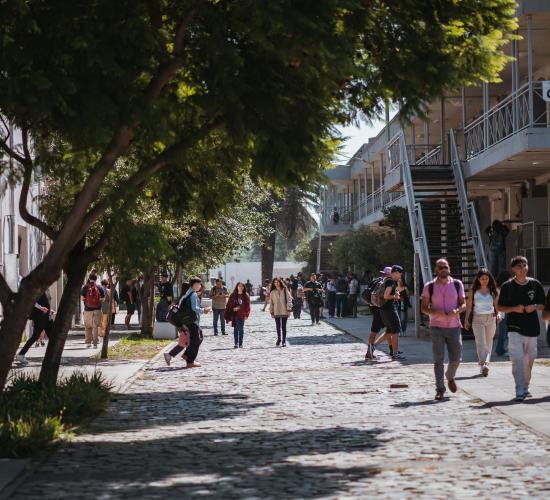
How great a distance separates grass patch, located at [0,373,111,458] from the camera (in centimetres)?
955

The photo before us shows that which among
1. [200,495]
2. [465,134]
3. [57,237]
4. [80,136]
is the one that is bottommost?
[200,495]

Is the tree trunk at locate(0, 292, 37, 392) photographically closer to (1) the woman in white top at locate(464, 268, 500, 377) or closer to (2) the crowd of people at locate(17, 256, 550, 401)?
(2) the crowd of people at locate(17, 256, 550, 401)

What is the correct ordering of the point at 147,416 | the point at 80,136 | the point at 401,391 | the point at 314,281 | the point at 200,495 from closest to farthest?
the point at 200,495 → the point at 80,136 → the point at 147,416 → the point at 401,391 → the point at 314,281

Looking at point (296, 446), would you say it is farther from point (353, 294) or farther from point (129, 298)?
point (353, 294)

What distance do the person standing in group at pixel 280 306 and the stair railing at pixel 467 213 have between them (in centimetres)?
461

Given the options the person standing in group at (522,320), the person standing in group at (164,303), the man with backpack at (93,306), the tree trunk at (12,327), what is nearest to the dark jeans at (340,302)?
the person standing in group at (164,303)

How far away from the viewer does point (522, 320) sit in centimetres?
1347

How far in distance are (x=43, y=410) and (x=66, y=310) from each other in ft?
7.08

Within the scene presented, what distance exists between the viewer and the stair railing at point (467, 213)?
26.4 meters

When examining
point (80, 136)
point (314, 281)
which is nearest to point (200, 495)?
point (80, 136)

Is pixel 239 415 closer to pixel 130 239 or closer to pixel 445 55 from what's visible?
pixel 130 239

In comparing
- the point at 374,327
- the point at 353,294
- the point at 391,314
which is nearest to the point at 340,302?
the point at 353,294

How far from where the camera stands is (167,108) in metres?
11.8

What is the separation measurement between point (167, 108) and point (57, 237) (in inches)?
73.6
